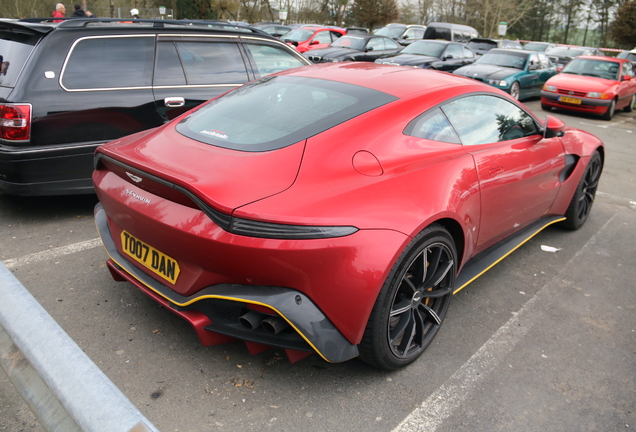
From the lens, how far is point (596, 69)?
13617 mm

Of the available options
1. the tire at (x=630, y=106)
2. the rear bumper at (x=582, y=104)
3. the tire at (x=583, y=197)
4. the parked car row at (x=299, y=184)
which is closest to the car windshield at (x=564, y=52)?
the tire at (x=630, y=106)

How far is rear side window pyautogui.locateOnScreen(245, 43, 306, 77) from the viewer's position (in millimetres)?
5656

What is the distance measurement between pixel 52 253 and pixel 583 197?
4.65 metres

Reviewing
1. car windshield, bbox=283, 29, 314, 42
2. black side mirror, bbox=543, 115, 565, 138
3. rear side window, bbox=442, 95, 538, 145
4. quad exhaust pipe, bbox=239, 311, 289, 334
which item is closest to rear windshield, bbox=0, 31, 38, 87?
quad exhaust pipe, bbox=239, 311, 289, 334

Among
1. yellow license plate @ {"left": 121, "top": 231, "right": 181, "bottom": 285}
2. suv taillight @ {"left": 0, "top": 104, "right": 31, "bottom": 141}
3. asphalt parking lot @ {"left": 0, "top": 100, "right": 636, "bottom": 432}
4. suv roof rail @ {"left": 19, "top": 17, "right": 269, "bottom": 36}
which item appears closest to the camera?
asphalt parking lot @ {"left": 0, "top": 100, "right": 636, "bottom": 432}

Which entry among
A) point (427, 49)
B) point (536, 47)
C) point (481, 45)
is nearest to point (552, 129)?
point (427, 49)

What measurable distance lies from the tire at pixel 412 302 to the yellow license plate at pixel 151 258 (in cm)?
96

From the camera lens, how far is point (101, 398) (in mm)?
1248

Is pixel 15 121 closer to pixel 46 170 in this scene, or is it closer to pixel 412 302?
pixel 46 170

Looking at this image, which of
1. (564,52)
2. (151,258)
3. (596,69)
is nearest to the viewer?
(151,258)

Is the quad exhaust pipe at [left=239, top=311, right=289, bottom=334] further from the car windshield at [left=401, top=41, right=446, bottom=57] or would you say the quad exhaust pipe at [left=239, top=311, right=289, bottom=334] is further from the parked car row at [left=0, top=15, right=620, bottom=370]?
the car windshield at [left=401, top=41, right=446, bottom=57]

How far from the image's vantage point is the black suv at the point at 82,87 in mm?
4082

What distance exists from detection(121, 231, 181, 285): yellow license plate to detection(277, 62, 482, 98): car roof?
1482mm

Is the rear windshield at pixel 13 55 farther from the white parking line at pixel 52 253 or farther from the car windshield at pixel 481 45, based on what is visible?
the car windshield at pixel 481 45
